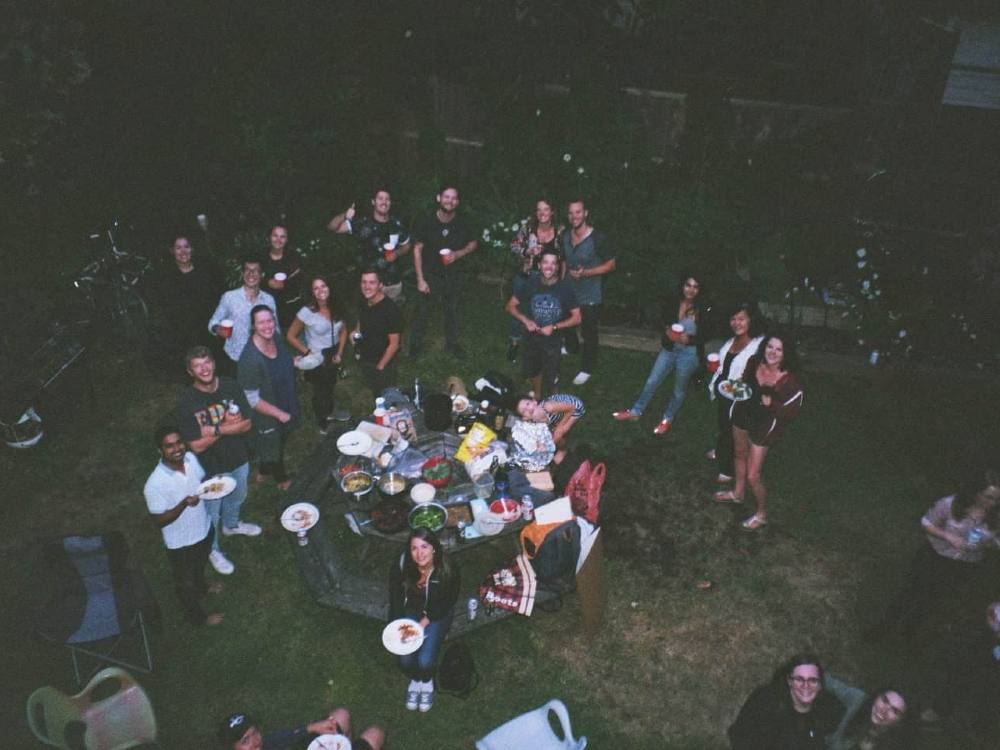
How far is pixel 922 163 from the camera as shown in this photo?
10148mm

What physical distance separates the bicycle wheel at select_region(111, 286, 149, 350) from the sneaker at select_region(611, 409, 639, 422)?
235 inches

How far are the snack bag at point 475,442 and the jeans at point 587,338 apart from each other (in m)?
2.65

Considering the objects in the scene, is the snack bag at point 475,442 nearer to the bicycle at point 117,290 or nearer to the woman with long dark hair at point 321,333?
the woman with long dark hair at point 321,333

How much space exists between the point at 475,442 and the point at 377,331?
1.64 metres

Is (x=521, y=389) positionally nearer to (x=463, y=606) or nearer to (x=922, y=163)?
(x=463, y=606)

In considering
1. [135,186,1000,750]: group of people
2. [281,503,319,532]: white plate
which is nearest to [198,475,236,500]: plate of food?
[135,186,1000,750]: group of people

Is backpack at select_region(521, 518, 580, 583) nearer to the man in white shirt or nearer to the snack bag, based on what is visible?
the snack bag

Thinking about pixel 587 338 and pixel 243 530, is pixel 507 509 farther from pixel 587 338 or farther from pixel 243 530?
pixel 587 338

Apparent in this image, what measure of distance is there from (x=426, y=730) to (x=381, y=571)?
1669mm

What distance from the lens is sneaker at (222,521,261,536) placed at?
7014 mm

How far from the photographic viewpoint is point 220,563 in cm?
673

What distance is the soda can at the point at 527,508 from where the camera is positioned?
6098 millimetres

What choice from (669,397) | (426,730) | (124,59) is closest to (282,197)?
(124,59)

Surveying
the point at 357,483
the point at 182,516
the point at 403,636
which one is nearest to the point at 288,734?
the point at 403,636
